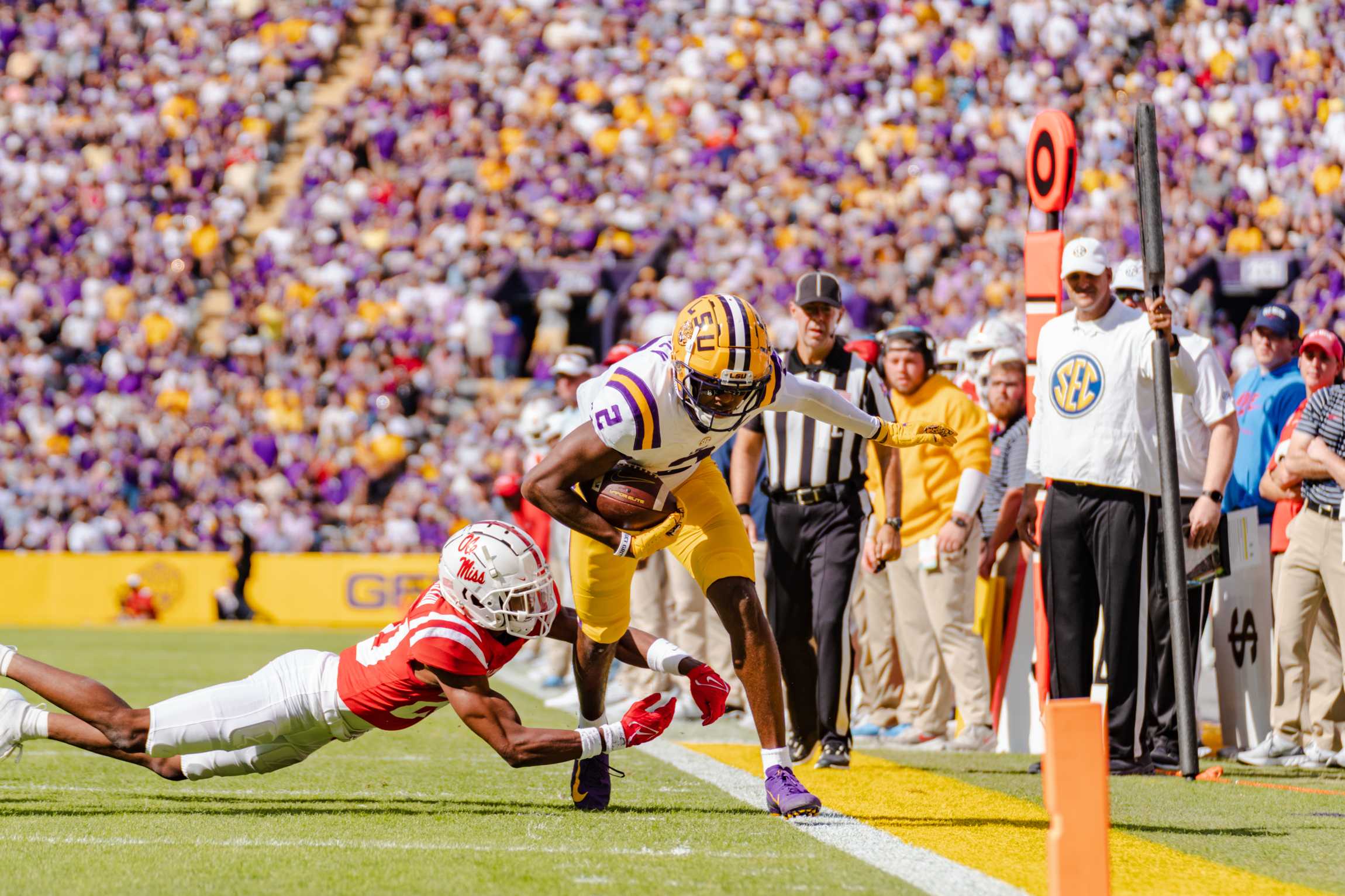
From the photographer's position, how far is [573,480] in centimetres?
480

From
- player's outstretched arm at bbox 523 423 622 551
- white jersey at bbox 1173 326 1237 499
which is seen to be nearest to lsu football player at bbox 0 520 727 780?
player's outstretched arm at bbox 523 423 622 551

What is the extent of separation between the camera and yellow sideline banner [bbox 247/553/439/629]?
18.1 meters

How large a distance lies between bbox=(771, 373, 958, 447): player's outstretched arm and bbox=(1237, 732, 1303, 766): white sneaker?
2586 millimetres

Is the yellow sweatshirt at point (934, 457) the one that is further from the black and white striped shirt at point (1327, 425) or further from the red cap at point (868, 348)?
the black and white striped shirt at point (1327, 425)

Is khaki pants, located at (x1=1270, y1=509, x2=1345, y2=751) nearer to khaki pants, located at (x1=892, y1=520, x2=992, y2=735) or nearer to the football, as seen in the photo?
khaki pants, located at (x1=892, y1=520, x2=992, y2=735)

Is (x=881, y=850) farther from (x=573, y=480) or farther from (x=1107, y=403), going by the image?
(x=1107, y=403)

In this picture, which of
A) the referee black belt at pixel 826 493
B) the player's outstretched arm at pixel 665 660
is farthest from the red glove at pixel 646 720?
the referee black belt at pixel 826 493

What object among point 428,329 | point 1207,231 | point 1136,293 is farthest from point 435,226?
point 1136,293

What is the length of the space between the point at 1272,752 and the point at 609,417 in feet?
12.5

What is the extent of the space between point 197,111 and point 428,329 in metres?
6.53

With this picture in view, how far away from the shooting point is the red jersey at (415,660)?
4.77 metres

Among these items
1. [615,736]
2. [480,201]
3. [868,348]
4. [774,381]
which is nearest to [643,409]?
[774,381]

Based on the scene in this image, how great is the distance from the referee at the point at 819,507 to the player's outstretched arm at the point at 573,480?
6.55ft

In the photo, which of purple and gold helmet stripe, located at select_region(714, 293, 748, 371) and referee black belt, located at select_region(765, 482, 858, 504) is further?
referee black belt, located at select_region(765, 482, 858, 504)
